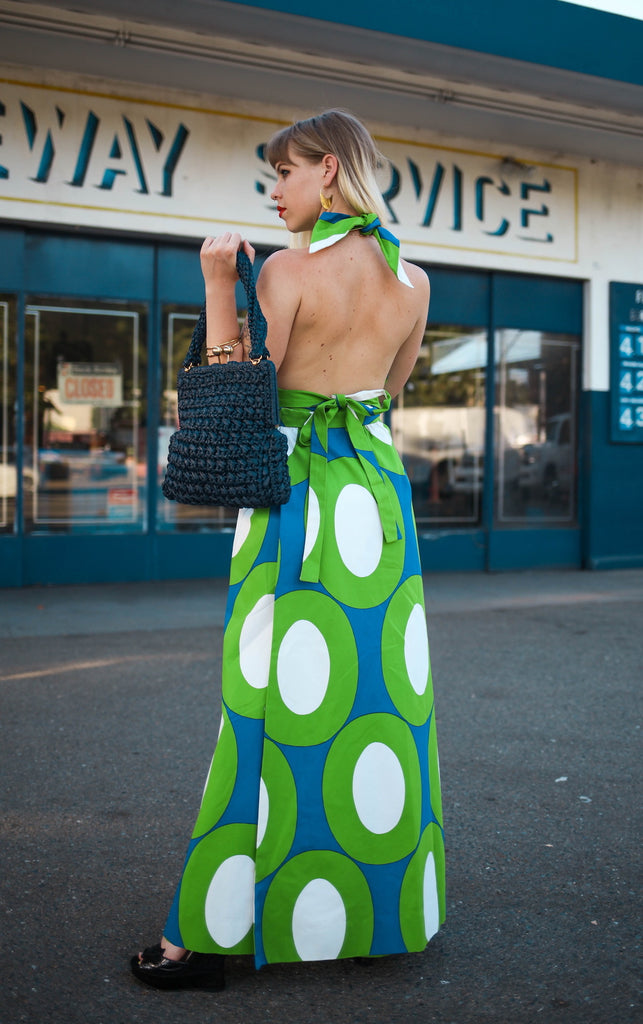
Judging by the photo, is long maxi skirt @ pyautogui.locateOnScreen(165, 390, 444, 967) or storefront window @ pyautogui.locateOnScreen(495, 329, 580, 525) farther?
storefront window @ pyautogui.locateOnScreen(495, 329, 580, 525)

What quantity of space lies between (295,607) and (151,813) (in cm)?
148

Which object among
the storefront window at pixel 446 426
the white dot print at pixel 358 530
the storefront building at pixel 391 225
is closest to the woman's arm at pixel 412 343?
the white dot print at pixel 358 530

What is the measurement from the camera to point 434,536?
32.8 ft

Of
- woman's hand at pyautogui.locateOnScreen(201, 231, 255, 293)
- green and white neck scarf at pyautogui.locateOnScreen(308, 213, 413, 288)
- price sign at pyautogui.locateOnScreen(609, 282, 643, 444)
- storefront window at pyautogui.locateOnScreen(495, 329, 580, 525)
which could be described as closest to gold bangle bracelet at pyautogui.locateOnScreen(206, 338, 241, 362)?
woman's hand at pyautogui.locateOnScreen(201, 231, 255, 293)

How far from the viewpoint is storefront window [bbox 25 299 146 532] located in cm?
849

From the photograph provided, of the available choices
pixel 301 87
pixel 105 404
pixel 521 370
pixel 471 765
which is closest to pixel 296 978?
pixel 471 765

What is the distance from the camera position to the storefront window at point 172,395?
8.90m

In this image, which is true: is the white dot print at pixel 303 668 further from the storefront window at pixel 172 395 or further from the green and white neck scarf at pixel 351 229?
the storefront window at pixel 172 395

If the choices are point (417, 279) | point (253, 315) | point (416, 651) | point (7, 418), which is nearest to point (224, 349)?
point (253, 315)

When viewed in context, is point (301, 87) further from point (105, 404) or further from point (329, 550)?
point (329, 550)

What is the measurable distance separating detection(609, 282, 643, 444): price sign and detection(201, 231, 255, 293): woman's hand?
29.9 ft

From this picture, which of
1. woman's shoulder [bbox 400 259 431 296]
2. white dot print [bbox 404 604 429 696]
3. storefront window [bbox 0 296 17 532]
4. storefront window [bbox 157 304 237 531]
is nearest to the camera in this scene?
white dot print [bbox 404 604 429 696]

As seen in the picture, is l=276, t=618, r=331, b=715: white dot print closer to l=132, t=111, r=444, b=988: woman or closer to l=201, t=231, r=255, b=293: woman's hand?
l=132, t=111, r=444, b=988: woman

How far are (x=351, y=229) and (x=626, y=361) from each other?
356 inches
